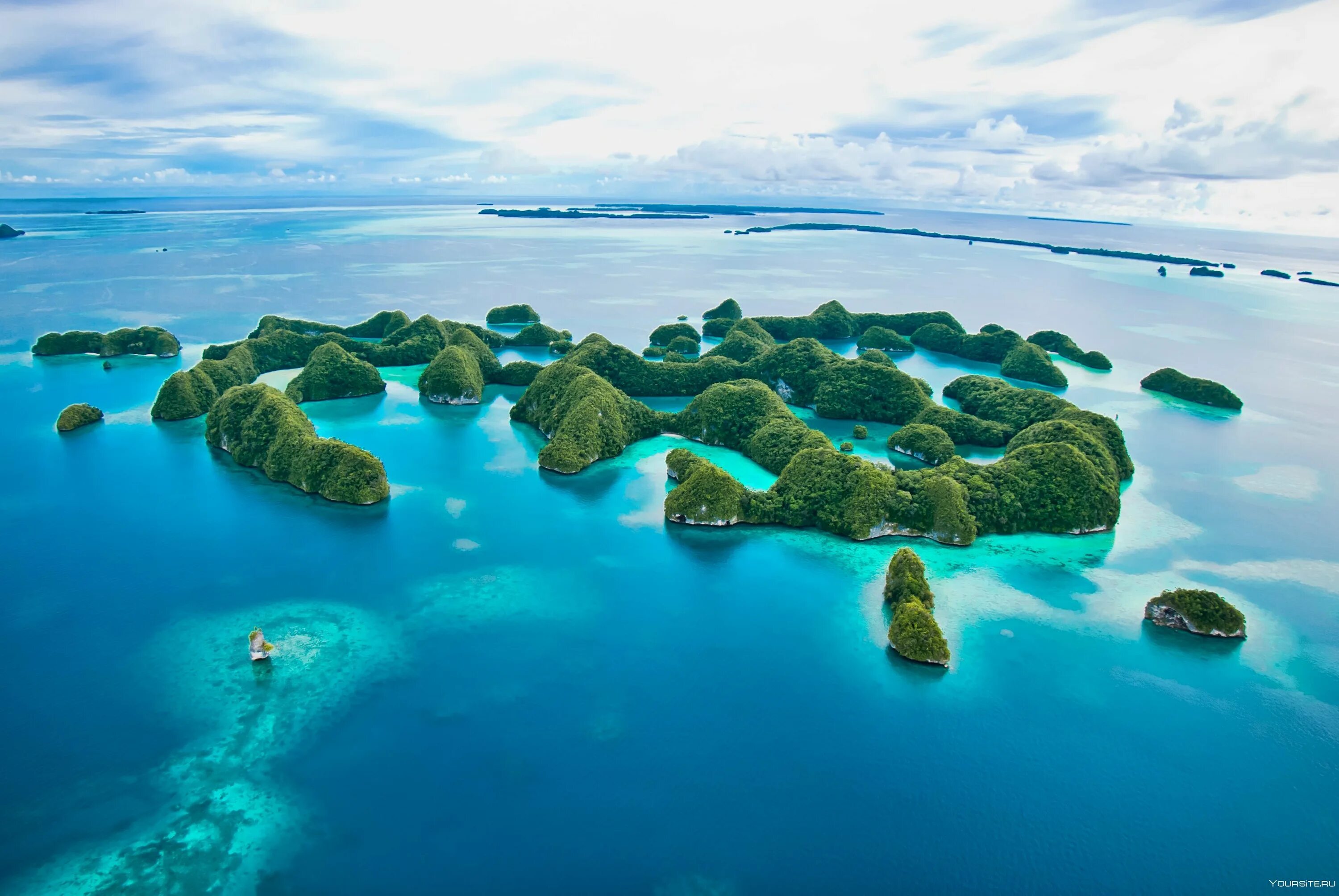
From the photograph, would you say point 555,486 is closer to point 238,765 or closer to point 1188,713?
point 238,765

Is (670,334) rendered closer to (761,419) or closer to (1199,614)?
(761,419)

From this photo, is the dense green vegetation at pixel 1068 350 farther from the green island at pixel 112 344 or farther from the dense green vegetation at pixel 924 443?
the green island at pixel 112 344

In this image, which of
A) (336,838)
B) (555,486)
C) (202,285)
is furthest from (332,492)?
(202,285)

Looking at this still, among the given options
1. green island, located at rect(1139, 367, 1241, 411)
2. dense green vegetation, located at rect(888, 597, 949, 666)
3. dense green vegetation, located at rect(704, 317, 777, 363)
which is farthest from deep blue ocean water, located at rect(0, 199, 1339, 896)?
dense green vegetation, located at rect(704, 317, 777, 363)

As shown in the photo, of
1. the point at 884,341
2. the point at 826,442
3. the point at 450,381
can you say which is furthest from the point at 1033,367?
the point at 450,381

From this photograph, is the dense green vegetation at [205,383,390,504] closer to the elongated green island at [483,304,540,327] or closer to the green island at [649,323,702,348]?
the green island at [649,323,702,348]
